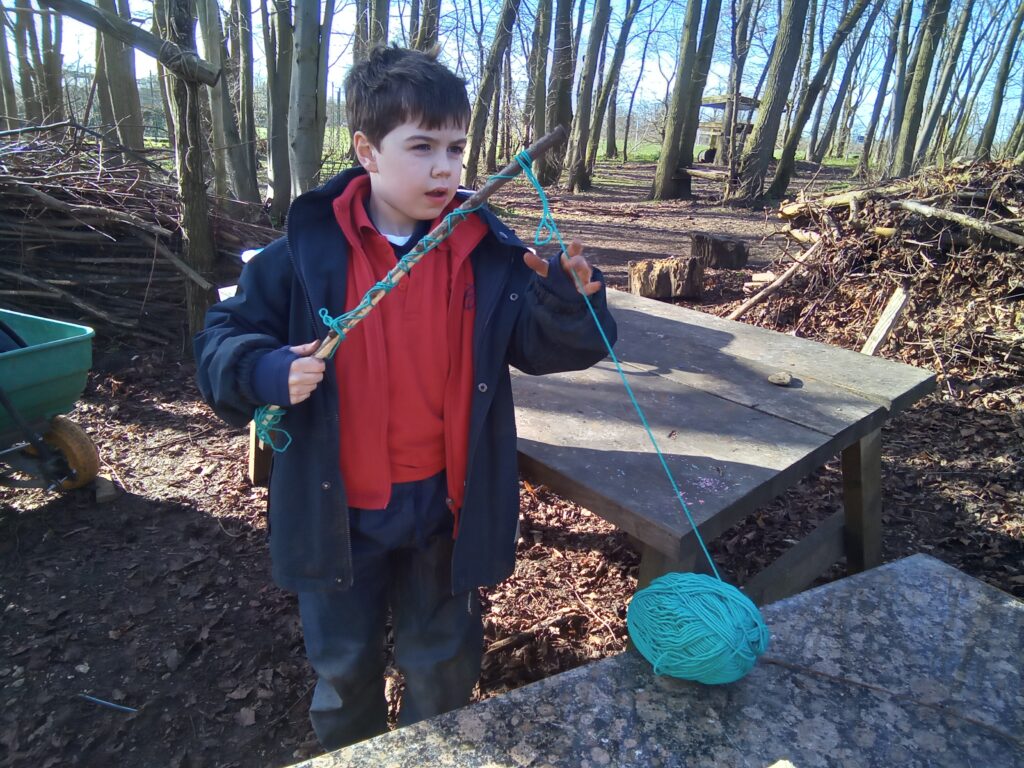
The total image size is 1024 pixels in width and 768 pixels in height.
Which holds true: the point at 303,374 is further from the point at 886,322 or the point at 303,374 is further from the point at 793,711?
the point at 886,322

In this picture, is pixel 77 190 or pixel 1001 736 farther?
pixel 77 190

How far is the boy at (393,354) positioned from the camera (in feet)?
5.15

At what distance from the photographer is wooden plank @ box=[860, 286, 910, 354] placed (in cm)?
489

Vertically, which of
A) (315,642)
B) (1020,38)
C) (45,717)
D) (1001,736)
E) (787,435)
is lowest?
(45,717)

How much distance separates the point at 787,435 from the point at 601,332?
1.06m

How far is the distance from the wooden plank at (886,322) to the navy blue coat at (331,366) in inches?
159

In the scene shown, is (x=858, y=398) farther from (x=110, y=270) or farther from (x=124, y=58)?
(x=124, y=58)

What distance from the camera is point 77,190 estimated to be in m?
4.86

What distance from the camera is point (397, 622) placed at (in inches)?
76.1

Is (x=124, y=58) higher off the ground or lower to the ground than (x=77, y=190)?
higher

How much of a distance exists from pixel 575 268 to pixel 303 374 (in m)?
0.66

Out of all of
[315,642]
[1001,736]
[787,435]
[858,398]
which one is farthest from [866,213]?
[315,642]

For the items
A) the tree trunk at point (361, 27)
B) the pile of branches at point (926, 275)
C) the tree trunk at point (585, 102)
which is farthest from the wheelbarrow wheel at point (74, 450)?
the tree trunk at point (585, 102)

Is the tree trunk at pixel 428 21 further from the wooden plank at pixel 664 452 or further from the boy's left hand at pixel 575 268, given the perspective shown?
the boy's left hand at pixel 575 268
